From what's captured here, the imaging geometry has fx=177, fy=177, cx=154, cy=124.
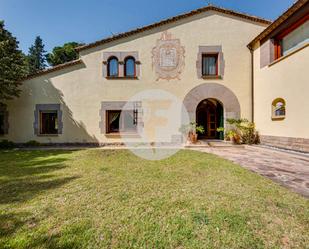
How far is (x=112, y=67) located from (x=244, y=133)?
8969mm

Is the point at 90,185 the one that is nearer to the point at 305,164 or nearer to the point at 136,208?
the point at 136,208

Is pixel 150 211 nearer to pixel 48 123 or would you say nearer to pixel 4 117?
pixel 48 123

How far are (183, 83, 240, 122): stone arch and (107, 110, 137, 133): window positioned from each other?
3.35 metres

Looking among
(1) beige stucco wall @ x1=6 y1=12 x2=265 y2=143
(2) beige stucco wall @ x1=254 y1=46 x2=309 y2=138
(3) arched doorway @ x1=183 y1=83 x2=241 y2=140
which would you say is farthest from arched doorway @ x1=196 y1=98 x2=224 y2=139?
(2) beige stucco wall @ x1=254 y1=46 x2=309 y2=138

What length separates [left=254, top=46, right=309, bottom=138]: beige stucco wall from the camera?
277 inches

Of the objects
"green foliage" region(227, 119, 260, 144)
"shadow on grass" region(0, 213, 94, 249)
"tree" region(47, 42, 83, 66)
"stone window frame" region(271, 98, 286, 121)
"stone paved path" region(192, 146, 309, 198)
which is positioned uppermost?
"tree" region(47, 42, 83, 66)

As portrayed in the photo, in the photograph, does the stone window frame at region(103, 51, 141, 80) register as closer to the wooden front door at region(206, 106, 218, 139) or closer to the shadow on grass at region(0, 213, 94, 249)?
the wooden front door at region(206, 106, 218, 139)

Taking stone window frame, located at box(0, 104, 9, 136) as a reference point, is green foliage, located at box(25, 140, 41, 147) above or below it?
below

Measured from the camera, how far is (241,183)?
427 centimetres

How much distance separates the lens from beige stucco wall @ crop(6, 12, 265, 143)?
10.7 meters

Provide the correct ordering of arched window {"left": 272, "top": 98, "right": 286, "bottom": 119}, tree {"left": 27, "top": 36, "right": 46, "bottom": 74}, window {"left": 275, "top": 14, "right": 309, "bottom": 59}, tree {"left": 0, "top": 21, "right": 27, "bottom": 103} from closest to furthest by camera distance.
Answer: window {"left": 275, "top": 14, "right": 309, "bottom": 59}, arched window {"left": 272, "top": 98, "right": 286, "bottom": 119}, tree {"left": 0, "top": 21, "right": 27, "bottom": 103}, tree {"left": 27, "top": 36, "right": 46, "bottom": 74}

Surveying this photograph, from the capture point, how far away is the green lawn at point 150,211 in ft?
7.63

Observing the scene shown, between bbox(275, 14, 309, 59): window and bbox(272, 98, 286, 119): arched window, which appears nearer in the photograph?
bbox(275, 14, 309, 59): window

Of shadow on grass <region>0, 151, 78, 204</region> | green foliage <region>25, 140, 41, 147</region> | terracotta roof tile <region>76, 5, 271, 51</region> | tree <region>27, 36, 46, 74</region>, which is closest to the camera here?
shadow on grass <region>0, 151, 78, 204</region>
